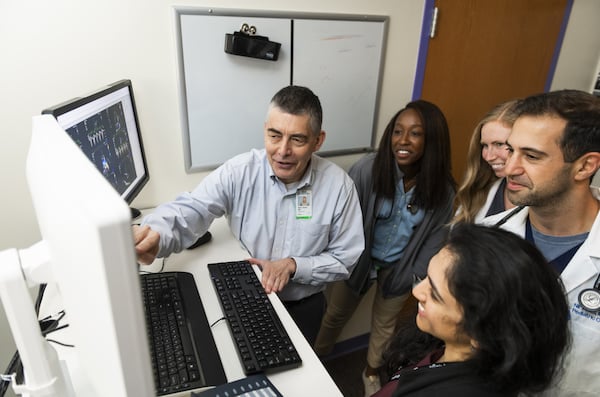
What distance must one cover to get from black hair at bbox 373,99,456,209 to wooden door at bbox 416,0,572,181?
0.43 meters

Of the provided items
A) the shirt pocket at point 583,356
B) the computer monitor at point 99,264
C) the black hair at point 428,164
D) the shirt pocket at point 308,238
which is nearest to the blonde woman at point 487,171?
the black hair at point 428,164

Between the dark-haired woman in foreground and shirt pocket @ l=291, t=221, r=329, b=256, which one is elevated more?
the dark-haired woman in foreground

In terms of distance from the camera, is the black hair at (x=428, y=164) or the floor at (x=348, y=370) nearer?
the black hair at (x=428, y=164)

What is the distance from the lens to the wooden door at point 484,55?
1.96 metres

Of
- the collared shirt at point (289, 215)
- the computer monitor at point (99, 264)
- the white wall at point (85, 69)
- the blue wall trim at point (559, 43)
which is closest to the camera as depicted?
the computer monitor at point (99, 264)

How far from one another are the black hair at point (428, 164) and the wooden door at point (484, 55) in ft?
1.40

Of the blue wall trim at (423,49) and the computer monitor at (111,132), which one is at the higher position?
the blue wall trim at (423,49)

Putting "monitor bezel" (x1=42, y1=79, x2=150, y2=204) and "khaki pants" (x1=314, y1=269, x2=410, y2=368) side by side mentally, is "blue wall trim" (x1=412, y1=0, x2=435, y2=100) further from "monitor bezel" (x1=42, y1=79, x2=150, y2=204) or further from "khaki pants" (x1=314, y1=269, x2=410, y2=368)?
"monitor bezel" (x1=42, y1=79, x2=150, y2=204)

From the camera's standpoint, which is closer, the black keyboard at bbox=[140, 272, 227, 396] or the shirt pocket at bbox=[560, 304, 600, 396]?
the black keyboard at bbox=[140, 272, 227, 396]

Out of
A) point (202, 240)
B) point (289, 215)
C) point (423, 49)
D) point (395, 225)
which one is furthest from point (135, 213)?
point (423, 49)

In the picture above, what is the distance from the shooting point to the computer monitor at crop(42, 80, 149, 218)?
3.24 ft

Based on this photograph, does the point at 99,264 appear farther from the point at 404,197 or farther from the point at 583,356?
the point at 404,197

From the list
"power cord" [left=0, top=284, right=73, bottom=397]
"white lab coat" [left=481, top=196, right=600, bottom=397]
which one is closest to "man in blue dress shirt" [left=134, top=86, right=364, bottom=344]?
"power cord" [left=0, top=284, right=73, bottom=397]

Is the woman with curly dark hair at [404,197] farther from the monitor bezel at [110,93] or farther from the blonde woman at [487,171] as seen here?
the monitor bezel at [110,93]
